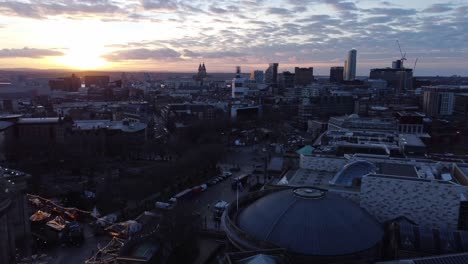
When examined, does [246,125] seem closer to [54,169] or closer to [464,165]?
[54,169]

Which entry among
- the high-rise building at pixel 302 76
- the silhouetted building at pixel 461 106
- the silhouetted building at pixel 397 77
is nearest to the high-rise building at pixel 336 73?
the silhouetted building at pixel 397 77

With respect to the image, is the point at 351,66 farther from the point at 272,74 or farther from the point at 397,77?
the point at 272,74

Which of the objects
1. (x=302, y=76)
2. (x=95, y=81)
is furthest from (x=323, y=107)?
(x=95, y=81)

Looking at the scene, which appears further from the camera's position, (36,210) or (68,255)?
(36,210)

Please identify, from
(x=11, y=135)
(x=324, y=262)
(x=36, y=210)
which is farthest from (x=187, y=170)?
(x=11, y=135)

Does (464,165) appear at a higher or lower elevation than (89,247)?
higher

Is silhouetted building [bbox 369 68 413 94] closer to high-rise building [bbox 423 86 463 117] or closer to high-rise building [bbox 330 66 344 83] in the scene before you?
high-rise building [bbox 330 66 344 83]

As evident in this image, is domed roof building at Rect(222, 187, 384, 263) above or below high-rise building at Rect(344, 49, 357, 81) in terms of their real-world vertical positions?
below

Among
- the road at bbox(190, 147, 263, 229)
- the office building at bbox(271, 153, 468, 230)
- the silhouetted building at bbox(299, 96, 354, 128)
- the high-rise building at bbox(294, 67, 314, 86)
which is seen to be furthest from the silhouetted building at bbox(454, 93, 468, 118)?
the high-rise building at bbox(294, 67, 314, 86)
